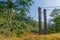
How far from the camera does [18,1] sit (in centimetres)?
1742

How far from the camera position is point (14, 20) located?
14812 millimetres

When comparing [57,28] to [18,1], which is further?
[18,1]

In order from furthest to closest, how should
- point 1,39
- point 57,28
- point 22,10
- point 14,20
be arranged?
point 22,10
point 14,20
point 57,28
point 1,39

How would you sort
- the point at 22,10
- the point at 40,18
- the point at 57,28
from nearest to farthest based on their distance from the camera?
1. the point at 40,18
2. the point at 57,28
3. the point at 22,10

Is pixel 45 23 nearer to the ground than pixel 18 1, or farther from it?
nearer to the ground

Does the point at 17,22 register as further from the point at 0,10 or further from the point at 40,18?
the point at 40,18

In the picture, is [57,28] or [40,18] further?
[57,28]

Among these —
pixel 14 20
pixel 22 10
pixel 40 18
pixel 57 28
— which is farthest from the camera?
pixel 22 10

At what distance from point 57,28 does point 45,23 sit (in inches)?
47.8

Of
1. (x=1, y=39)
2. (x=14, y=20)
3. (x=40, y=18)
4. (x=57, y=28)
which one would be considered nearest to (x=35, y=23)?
(x=40, y=18)

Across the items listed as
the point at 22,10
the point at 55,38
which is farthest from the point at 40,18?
the point at 22,10

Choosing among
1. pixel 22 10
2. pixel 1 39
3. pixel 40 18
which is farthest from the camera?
pixel 22 10

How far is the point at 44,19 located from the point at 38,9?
0.68 metres

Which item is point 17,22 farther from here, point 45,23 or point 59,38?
point 59,38
